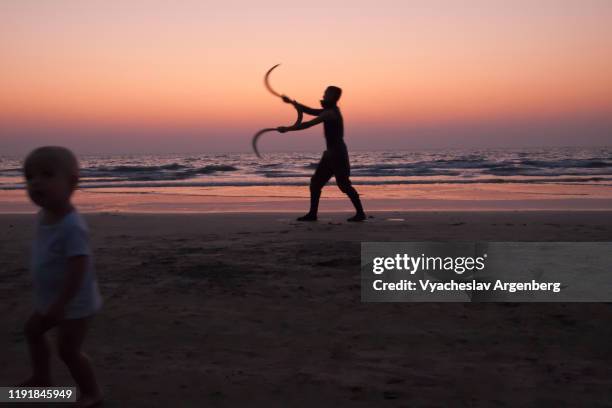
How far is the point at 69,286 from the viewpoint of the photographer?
7.90ft

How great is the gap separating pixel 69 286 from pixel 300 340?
4.59ft

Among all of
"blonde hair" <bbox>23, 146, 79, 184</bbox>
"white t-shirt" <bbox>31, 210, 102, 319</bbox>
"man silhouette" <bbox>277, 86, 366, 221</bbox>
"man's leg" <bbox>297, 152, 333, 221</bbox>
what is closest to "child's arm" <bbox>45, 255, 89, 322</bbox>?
"white t-shirt" <bbox>31, 210, 102, 319</bbox>

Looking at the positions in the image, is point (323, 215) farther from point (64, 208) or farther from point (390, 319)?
point (64, 208)

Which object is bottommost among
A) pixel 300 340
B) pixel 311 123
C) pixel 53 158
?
pixel 300 340

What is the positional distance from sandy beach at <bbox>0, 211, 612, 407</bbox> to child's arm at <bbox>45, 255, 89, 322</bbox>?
51cm

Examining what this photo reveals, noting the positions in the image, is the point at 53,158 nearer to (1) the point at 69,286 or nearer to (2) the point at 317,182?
(1) the point at 69,286

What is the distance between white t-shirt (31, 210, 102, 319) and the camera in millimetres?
2439

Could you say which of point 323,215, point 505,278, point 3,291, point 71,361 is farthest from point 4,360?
point 323,215

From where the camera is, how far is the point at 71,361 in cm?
255

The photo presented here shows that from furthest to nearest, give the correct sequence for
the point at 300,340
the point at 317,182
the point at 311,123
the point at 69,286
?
1. the point at 317,182
2. the point at 311,123
3. the point at 300,340
4. the point at 69,286

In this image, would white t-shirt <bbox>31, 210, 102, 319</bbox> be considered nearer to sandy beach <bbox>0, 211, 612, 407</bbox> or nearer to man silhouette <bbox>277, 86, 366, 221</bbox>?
sandy beach <bbox>0, 211, 612, 407</bbox>

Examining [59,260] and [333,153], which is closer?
[59,260]

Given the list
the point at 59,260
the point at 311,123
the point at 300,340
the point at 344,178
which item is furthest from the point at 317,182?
the point at 59,260

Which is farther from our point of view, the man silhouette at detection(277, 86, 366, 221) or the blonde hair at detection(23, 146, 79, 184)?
the man silhouette at detection(277, 86, 366, 221)
